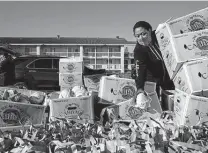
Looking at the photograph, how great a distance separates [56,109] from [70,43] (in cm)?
5198

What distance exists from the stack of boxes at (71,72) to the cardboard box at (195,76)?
376 centimetres

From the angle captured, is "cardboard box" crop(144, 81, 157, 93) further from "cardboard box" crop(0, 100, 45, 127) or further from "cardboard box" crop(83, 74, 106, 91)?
"cardboard box" crop(83, 74, 106, 91)

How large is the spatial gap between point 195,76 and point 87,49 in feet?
174

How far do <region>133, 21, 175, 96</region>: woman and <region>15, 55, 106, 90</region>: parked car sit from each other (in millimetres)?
6176

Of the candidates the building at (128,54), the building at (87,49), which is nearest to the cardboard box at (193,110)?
the building at (87,49)

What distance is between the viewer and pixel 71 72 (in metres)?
7.12

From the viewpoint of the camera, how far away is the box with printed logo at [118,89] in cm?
390

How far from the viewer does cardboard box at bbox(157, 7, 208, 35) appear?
3.90m

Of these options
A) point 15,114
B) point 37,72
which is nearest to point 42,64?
point 37,72

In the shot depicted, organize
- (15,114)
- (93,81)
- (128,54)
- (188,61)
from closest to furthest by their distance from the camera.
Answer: (15,114)
(188,61)
(93,81)
(128,54)

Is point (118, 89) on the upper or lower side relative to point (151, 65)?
lower

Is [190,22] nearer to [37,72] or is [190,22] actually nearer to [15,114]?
[15,114]

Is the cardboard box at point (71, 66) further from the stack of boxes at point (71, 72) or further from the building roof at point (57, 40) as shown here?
the building roof at point (57, 40)

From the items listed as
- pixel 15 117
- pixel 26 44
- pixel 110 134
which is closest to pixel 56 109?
pixel 15 117
